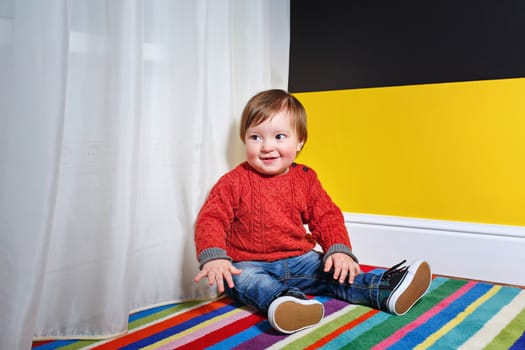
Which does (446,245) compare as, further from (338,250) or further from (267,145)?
(267,145)

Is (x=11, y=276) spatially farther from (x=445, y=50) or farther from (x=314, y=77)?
(x=445, y=50)

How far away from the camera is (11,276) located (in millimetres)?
845

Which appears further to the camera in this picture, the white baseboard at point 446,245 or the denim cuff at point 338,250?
the white baseboard at point 446,245

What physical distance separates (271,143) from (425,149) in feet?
1.84

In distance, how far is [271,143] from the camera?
1294 mm

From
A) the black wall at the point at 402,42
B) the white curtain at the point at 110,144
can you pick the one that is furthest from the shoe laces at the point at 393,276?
the black wall at the point at 402,42

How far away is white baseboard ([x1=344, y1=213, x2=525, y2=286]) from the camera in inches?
56.9

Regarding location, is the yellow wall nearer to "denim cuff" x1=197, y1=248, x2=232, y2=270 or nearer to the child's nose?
the child's nose

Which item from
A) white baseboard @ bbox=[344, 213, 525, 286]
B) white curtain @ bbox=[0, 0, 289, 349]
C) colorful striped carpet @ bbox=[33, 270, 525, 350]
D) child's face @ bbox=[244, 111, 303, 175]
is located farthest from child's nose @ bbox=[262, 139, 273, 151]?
white baseboard @ bbox=[344, 213, 525, 286]

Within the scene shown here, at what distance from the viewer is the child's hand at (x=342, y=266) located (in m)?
1.21

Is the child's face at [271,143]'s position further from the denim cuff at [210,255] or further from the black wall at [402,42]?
the black wall at [402,42]

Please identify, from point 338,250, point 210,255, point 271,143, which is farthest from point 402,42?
point 210,255

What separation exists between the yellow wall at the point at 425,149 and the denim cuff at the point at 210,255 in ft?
2.23

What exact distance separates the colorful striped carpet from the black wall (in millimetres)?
686
